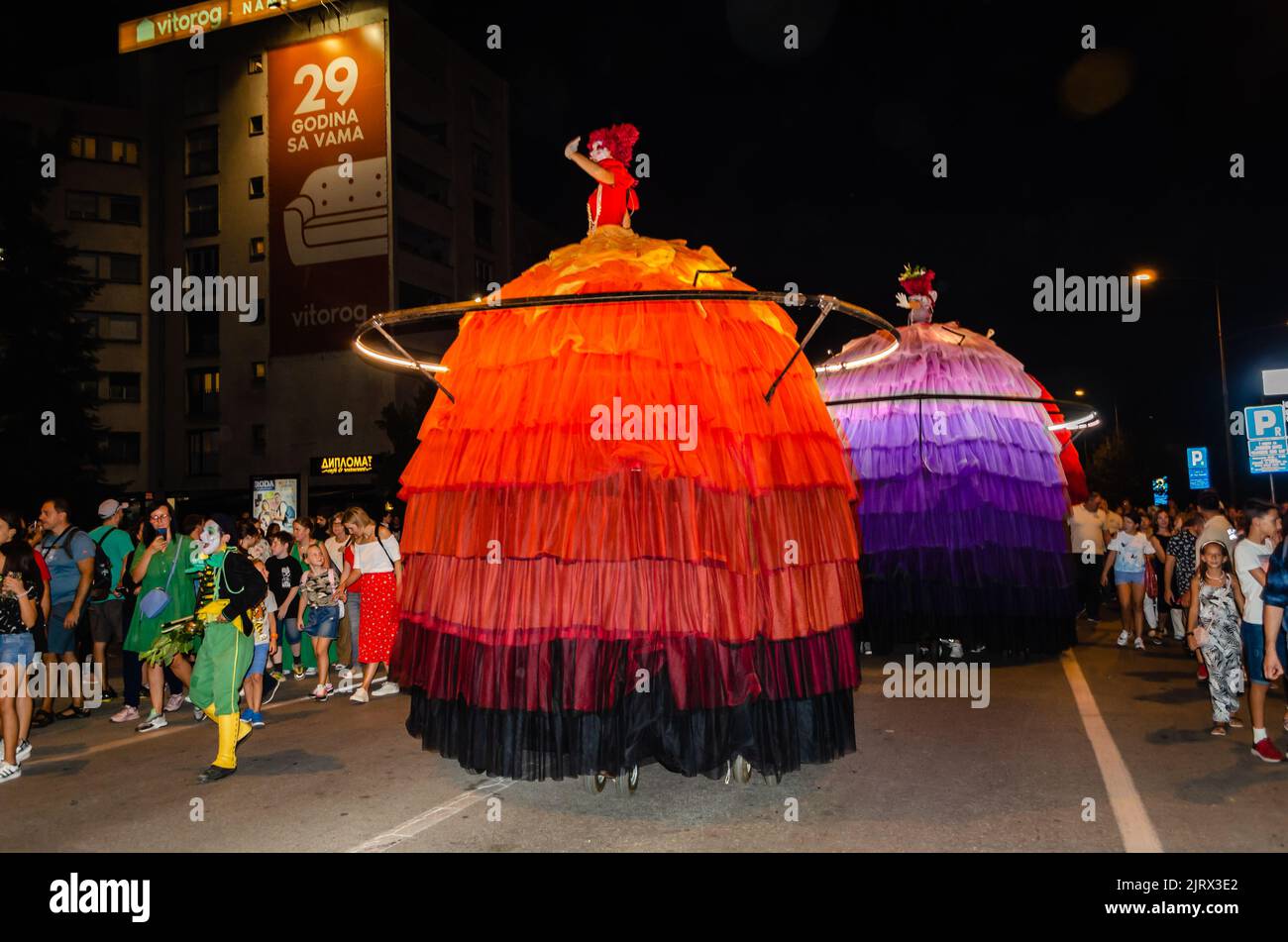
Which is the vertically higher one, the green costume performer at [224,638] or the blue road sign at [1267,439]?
the blue road sign at [1267,439]

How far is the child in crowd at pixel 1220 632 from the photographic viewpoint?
7.78 m

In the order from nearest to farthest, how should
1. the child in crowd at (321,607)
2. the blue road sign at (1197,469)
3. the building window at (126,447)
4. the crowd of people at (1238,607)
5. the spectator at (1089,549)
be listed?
the crowd of people at (1238,607), the child in crowd at (321,607), the spectator at (1089,549), the blue road sign at (1197,469), the building window at (126,447)

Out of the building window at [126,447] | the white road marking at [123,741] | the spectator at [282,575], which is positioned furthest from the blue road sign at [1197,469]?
the building window at [126,447]

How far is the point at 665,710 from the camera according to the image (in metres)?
5.71

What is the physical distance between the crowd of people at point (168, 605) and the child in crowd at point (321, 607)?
0.5 inches

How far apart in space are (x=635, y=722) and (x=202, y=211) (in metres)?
45.4

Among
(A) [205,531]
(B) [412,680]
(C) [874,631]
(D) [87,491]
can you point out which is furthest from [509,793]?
(D) [87,491]

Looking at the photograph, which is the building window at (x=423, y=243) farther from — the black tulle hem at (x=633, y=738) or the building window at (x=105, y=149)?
the black tulle hem at (x=633, y=738)

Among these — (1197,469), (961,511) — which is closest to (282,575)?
(961,511)

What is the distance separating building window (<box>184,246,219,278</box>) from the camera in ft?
141

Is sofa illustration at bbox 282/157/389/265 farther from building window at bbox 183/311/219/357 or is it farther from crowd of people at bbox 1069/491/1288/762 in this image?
crowd of people at bbox 1069/491/1288/762

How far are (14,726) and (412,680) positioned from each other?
3.40 metres

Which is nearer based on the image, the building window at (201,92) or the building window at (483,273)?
the building window at (201,92)

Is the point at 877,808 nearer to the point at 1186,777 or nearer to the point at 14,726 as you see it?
the point at 1186,777
